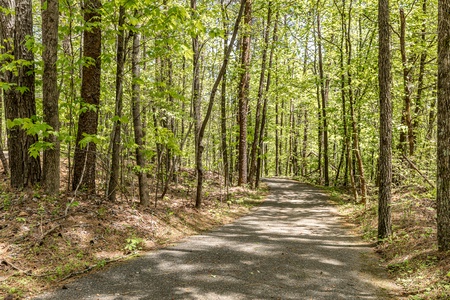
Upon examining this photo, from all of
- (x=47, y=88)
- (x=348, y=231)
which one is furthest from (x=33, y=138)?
(x=348, y=231)

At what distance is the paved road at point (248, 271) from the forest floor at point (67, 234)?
18.2 inches

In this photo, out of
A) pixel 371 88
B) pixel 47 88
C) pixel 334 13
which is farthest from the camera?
pixel 334 13

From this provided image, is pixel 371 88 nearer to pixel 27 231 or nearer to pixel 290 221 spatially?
pixel 290 221

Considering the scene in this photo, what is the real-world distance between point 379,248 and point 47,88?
28.3 feet

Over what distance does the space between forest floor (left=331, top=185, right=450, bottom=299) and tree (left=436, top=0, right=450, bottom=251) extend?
0.53 meters

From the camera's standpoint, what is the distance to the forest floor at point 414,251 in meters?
4.99

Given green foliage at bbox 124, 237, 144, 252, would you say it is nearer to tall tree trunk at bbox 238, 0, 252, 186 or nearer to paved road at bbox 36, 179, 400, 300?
paved road at bbox 36, 179, 400, 300

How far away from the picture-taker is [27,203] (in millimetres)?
6594

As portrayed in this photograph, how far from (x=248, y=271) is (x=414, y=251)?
377 centimetres

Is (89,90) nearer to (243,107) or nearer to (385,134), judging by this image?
(385,134)

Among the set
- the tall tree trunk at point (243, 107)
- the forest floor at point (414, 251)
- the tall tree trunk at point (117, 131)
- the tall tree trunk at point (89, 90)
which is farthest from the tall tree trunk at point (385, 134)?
the tall tree trunk at point (243, 107)

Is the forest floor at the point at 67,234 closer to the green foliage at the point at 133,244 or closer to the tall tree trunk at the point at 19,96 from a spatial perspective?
the green foliage at the point at 133,244

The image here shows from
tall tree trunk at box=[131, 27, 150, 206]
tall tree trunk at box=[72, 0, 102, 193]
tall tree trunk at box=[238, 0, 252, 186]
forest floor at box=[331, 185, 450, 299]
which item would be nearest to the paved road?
forest floor at box=[331, 185, 450, 299]

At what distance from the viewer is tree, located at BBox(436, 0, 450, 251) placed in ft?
19.1
